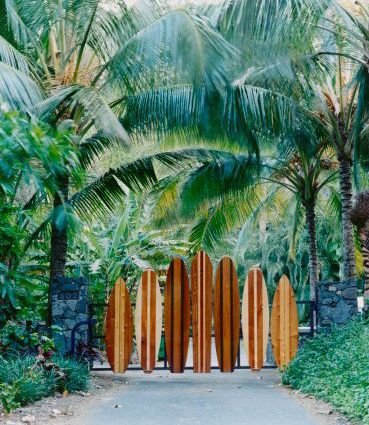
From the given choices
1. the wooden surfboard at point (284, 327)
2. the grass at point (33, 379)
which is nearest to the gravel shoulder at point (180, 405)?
the grass at point (33, 379)

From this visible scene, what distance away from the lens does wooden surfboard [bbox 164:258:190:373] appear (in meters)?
9.23

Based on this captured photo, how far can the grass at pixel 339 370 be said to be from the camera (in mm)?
6078

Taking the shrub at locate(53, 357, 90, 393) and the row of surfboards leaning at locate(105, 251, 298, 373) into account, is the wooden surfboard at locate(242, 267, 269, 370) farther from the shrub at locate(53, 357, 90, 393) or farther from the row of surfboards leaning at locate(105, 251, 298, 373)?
the shrub at locate(53, 357, 90, 393)

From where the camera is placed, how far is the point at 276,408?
6824 mm

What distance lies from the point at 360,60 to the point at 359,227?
9.27 feet

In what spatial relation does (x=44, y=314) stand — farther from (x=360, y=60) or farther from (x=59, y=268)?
(x=360, y=60)

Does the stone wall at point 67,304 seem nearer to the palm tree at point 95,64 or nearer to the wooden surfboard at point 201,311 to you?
the palm tree at point 95,64

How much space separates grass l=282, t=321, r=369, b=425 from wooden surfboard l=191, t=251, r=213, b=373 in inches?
46.2

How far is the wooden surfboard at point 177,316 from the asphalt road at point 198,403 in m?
0.33

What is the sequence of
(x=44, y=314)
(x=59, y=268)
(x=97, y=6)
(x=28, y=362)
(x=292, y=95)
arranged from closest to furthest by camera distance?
(x=28, y=362)
(x=97, y=6)
(x=59, y=268)
(x=292, y=95)
(x=44, y=314)

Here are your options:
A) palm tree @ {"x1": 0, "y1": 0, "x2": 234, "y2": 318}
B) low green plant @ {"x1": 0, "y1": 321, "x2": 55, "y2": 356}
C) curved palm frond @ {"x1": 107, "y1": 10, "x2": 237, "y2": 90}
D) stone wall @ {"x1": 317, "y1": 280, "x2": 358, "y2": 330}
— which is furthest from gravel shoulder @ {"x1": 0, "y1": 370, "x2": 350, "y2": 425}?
curved palm frond @ {"x1": 107, "y1": 10, "x2": 237, "y2": 90}

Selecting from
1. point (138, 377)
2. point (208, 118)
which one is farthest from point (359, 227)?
point (138, 377)

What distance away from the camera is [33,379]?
270 inches

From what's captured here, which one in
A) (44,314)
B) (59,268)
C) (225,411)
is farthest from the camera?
(44,314)
